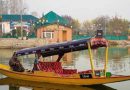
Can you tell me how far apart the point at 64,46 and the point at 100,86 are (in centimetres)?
350

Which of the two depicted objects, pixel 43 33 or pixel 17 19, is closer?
pixel 43 33

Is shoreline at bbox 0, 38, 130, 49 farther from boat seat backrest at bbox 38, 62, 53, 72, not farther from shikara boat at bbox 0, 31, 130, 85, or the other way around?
boat seat backrest at bbox 38, 62, 53, 72

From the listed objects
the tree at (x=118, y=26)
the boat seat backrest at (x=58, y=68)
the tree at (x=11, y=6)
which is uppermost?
the tree at (x=11, y=6)

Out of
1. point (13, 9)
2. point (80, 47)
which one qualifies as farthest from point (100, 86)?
point (13, 9)

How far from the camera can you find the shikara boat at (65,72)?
2253 cm

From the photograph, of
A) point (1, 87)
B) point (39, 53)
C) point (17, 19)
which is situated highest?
point (17, 19)

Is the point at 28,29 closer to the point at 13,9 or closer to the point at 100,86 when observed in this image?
the point at 13,9

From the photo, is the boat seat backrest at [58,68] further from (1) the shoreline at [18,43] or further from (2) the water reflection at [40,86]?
(1) the shoreline at [18,43]

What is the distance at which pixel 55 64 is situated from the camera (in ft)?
84.4

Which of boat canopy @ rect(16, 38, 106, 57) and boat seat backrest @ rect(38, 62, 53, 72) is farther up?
boat canopy @ rect(16, 38, 106, 57)

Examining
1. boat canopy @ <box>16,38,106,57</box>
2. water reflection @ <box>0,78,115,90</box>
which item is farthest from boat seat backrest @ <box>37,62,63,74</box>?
water reflection @ <box>0,78,115,90</box>

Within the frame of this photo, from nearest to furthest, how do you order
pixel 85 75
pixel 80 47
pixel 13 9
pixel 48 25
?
pixel 85 75
pixel 80 47
pixel 48 25
pixel 13 9

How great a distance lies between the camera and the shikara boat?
887 inches

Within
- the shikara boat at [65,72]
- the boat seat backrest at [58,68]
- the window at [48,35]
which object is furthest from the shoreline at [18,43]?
the boat seat backrest at [58,68]
